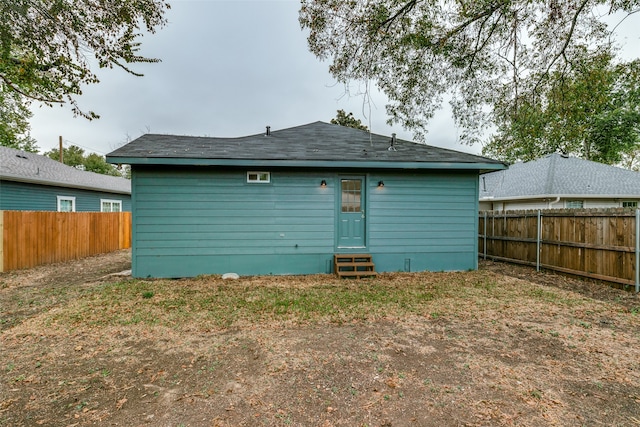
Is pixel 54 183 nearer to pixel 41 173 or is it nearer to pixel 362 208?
pixel 41 173

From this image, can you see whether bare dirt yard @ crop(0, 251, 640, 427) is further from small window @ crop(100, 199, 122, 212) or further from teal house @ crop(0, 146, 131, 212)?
small window @ crop(100, 199, 122, 212)

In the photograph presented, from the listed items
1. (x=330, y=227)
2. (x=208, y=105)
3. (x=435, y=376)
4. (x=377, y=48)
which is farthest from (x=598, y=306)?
(x=208, y=105)

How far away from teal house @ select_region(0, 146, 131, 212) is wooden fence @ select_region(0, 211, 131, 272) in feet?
7.64

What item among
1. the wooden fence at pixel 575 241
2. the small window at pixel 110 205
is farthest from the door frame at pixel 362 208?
→ the small window at pixel 110 205

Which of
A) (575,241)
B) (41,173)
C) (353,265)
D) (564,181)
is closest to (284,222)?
(353,265)

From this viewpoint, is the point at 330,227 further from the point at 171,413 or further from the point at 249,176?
the point at 171,413

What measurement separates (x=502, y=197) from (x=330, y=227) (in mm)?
10689

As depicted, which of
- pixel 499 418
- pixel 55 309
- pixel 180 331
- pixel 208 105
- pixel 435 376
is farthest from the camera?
pixel 208 105

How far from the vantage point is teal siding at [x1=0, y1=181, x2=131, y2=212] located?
984 centimetres

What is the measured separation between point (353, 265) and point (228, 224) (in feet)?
9.91

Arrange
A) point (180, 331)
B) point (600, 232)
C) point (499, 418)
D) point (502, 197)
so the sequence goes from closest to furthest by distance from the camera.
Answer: point (499, 418) < point (180, 331) < point (600, 232) < point (502, 197)

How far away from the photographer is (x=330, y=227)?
6.99m

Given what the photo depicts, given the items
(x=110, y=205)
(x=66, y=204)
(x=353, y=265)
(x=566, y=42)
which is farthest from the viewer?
(x=110, y=205)

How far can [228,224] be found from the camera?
6730 mm
